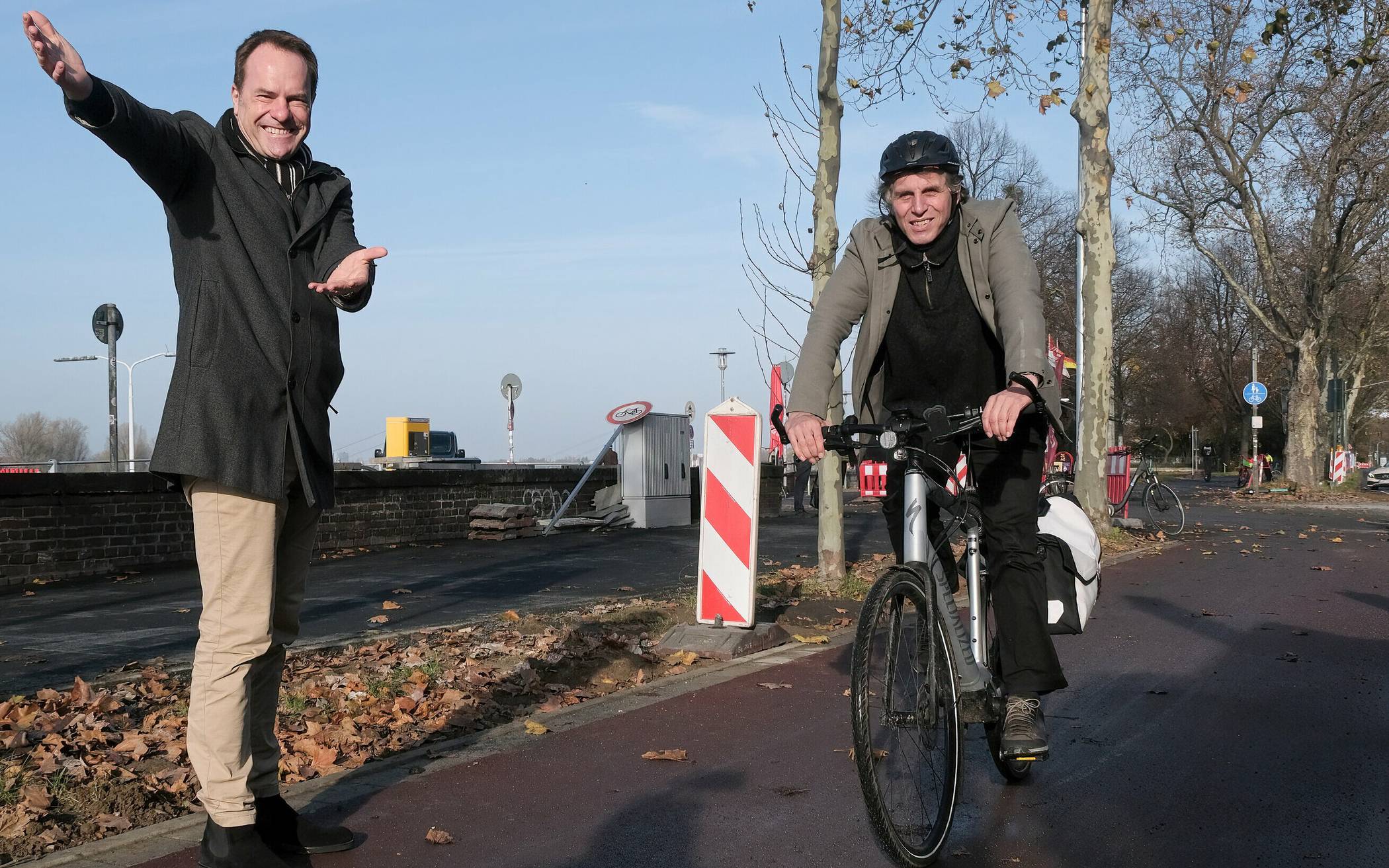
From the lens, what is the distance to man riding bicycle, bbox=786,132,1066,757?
4.21m

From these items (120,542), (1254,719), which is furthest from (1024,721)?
(120,542)

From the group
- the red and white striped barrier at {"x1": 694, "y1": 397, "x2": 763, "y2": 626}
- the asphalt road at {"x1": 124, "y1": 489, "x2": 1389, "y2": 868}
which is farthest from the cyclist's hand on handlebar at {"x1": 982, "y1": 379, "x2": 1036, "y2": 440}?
the red and white striped barrier at {"x1": 694, "y1": 397, "x2": 763, "y2": 626}

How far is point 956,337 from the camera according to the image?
14.3 ft

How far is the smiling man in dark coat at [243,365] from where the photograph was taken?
348 cm

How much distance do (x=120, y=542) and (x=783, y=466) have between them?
58.0 feet

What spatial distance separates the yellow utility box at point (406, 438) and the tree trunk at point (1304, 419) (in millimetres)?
36465

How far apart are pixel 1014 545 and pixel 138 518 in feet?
40.7

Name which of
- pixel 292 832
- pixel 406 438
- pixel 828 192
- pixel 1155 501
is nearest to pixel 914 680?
pixel 292 832

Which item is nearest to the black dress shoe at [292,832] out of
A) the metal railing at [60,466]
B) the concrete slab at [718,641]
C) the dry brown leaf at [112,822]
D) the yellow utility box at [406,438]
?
the dry brown leaf at [112,822]

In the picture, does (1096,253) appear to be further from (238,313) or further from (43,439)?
(43,439)

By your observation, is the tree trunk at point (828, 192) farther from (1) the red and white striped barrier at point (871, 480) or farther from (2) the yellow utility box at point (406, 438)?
(2) the yellow utility box at point (406, 438)

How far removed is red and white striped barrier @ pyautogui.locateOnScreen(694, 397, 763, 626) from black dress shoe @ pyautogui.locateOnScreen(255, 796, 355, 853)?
4.28 metres

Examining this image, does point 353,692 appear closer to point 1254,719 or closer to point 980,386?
point 980,386

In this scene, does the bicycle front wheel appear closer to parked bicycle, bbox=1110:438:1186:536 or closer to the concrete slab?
parked bicycle, bbox=1110:438:1186:536
